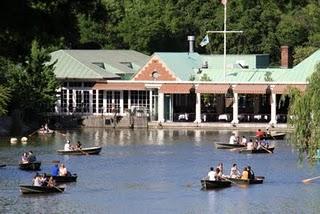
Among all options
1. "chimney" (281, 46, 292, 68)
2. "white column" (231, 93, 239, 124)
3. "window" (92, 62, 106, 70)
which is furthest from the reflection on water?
"window" (92, 62, 106, 70)

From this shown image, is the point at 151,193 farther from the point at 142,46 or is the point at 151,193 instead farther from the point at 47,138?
the point at 142,46

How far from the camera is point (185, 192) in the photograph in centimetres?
4362

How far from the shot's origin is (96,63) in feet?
273

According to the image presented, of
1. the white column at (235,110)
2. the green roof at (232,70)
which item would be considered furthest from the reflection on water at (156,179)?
the green roof at (232,70)

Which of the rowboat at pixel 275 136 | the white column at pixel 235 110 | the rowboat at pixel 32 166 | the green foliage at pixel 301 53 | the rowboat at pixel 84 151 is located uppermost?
the green foliage at pixel 301 53

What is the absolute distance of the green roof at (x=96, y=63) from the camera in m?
79.6

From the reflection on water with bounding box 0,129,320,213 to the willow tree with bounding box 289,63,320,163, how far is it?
6.71 ft

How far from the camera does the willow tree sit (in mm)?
42062

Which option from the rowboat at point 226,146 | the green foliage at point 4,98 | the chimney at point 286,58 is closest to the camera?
the rowboat at point 226,146

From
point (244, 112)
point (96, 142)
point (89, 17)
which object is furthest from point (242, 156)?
point (89, 17)

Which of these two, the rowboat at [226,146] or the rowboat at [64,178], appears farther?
the rowboat at [226,146]

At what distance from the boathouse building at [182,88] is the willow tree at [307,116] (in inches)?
1173

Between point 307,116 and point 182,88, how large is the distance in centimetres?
3403

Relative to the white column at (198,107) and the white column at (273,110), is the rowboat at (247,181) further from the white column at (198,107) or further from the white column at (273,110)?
the white column at (198,107)
